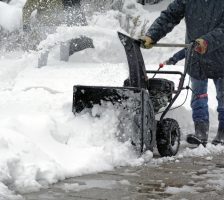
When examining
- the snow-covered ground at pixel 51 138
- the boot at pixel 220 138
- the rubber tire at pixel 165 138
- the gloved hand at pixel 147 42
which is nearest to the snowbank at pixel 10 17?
the snow-covered ground at pixel 51 138

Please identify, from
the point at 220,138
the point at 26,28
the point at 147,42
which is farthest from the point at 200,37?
the point at 26,28

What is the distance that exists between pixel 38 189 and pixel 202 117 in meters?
2.67

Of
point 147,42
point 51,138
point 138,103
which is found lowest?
point 51,138

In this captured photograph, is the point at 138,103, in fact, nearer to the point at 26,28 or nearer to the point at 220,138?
the point at 220,138

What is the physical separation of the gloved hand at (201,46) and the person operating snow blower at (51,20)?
20.5 feet

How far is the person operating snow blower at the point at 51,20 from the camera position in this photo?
11055 mm

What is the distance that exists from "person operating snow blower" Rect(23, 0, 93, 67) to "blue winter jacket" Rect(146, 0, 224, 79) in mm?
5683

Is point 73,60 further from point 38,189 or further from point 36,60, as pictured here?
point 38,189

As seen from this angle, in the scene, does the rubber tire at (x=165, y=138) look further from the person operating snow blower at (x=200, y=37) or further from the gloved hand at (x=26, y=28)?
the gloved hand at (x=26, y=28)

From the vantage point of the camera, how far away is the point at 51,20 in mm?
11297

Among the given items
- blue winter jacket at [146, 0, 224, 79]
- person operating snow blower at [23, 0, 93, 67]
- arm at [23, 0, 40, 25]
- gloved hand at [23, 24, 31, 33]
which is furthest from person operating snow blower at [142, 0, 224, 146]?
arm at [23, 0, 40, 25]

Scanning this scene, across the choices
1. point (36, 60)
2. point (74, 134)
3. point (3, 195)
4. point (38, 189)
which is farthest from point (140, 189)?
point (36, 60)

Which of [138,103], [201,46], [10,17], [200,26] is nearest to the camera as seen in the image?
[138,103]

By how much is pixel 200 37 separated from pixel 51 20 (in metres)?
6.74
